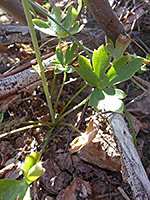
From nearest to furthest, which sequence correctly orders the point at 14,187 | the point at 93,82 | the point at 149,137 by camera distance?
the point at 14,187 → the point at 93,82 → the point at 149,137

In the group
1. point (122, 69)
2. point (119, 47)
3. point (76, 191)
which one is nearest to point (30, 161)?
point (76, 191)

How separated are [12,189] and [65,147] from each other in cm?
42

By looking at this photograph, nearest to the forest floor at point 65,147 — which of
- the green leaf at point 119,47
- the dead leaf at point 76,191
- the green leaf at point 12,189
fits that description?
the dead leaf at point 76,191

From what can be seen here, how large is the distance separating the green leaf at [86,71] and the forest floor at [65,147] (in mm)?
364

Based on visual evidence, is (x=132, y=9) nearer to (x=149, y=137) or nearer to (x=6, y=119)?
(x=149, y=137)

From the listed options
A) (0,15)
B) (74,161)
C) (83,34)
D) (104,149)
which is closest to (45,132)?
(74,161)

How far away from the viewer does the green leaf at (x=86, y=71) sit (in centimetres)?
84

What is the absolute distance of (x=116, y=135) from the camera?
Result: 100 centimetres

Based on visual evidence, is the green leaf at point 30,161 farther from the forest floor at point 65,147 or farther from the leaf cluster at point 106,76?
the leaf cluster at point 106,76

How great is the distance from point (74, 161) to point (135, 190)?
1.15 ft

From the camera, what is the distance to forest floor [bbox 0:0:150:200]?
964 millimetres

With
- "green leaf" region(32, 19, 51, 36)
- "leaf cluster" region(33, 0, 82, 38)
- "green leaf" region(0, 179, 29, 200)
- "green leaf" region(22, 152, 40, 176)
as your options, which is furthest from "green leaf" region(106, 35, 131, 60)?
"green leaf" region(0, 179, 29, 200)

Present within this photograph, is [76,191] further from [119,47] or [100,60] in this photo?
[119,47]

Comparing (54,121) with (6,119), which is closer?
(54,121)
